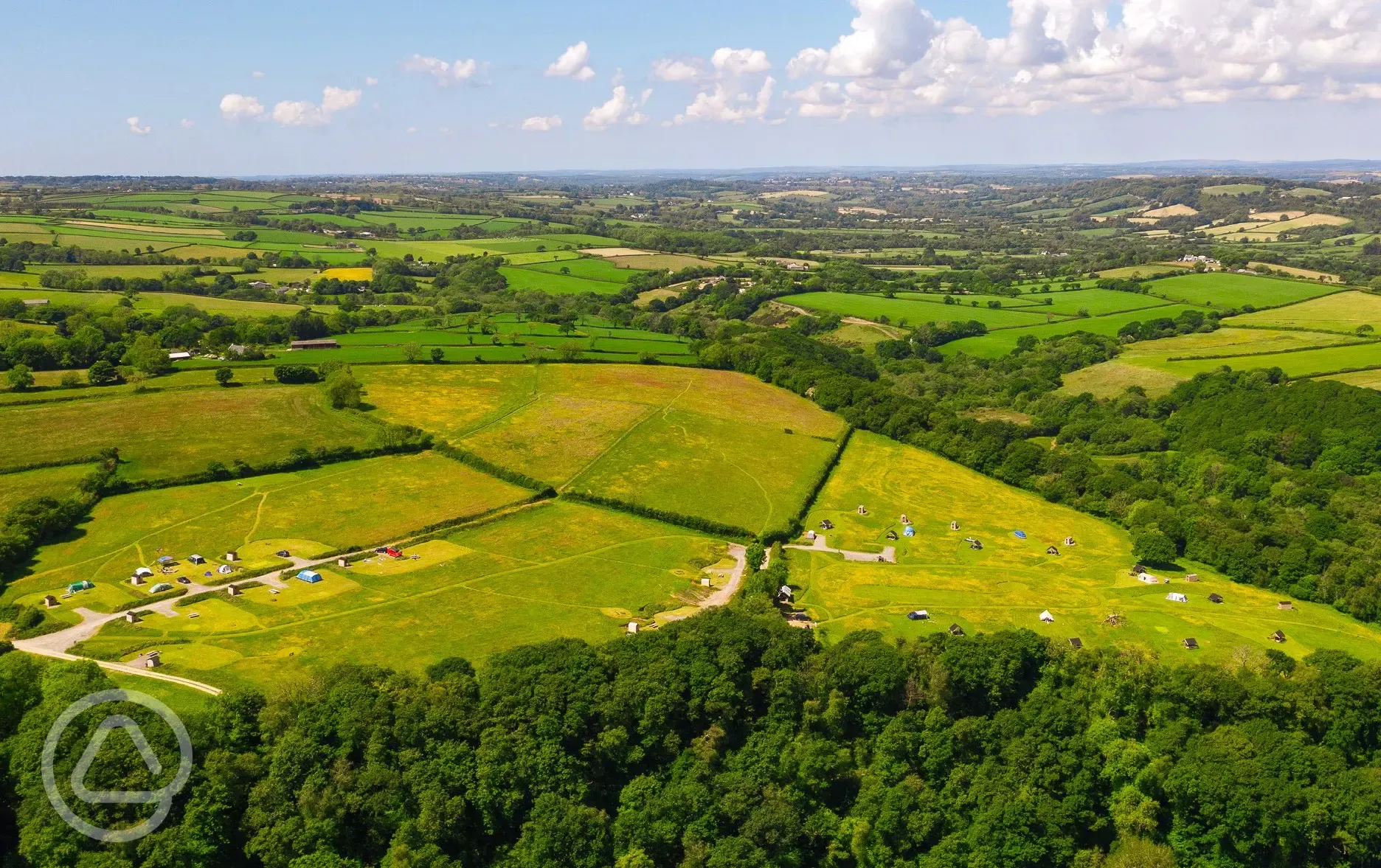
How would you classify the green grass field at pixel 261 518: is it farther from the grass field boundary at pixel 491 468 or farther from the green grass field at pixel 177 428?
the green grass field at pixel 177 428

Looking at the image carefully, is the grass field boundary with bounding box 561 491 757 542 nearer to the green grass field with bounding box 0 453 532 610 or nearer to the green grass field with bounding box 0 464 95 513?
the green grass field with bounding box 0 453 532 610

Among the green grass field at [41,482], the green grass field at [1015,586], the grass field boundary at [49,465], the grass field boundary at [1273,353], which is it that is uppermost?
the grass field boundary at [49,465]

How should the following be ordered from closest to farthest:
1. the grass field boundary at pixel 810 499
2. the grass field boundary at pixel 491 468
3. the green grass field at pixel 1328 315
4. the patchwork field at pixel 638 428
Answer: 1. the grass field boundary at pixel 810 499
2. the grass field boundary at pixel 491 468
3. the patchwork field at pixel 638 428
4. the green grass field at pixel 1328 315

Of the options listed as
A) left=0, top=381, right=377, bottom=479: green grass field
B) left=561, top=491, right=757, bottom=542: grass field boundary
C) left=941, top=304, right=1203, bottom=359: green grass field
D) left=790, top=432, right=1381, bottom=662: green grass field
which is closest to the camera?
left=790, top=432, right=1381, bottom=662: green grass field

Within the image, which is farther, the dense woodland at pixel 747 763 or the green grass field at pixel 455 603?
the green grass field at pixel 455 603

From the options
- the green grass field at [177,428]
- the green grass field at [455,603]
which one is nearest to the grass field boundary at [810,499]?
the green grass field at [455,603]

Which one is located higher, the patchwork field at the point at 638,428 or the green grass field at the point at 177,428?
the green grass field at the point at 177,428

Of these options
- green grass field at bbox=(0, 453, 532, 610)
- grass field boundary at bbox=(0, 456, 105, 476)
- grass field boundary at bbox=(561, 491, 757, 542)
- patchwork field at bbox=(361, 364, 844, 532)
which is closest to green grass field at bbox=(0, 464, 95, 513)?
grass field boundary at bbox=(0, 456, 105, 476)
